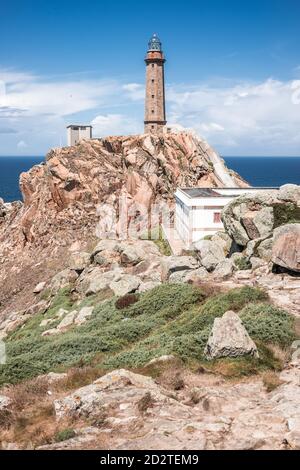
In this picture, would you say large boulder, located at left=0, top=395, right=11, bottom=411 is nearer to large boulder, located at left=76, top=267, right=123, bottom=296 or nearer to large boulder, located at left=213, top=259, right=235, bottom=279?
large boulder, located at left=213, top=259, right=235, bottom=279

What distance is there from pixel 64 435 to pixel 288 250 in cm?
1802

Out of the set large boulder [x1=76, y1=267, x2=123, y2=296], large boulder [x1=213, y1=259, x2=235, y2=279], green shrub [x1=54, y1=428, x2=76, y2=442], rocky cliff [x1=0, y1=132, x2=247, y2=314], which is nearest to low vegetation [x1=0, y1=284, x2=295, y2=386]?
large boulder [x1=213, y1=259, x2=235, y2=279]

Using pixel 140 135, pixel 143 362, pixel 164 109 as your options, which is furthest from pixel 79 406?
pixel 164 109

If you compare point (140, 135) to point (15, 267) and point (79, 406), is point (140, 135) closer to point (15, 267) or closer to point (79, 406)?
point (15, 267)

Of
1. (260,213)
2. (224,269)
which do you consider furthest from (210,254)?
(260,213)

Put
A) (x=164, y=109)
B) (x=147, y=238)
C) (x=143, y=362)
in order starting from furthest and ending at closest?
(x=164, y=109), (x=147, y=238), (x=143, y=362)

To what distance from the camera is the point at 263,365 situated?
54.0 feet

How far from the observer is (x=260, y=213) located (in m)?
34.2

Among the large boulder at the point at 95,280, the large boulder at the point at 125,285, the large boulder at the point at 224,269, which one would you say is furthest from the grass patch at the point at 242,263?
the large boulder at the point at 95,280

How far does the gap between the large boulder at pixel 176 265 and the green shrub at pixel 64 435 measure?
2164 centimetres

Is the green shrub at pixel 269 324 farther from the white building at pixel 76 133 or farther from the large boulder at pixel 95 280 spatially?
the white building at pixel 76 133

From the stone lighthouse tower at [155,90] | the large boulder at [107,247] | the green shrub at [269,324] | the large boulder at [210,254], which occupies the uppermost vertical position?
the stone lighthouse tower at [155,90]

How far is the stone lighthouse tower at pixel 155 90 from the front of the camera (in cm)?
7788
